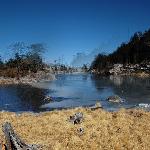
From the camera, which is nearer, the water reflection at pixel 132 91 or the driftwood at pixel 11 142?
the driftwood at pixel 11 142

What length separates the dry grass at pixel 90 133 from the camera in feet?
70.8

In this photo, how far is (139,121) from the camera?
2923 cm

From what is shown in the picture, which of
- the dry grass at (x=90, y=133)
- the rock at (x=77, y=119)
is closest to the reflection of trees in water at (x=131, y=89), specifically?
the dry grass at (x=90, y=133)

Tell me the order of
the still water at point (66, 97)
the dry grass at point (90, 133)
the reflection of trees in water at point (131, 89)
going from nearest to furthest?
the dry grass at point (90, 133), the still water at point (66, 97), the reflection of trees in water at point (131, 89)

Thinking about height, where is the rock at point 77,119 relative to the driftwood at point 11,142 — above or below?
below

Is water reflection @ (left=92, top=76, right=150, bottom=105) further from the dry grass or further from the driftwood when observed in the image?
the driftwood

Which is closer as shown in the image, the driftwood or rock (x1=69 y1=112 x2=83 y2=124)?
the driftwood

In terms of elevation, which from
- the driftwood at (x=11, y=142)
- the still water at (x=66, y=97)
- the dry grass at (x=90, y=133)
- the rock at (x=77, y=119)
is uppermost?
the driftwood at (x=11, y=142)

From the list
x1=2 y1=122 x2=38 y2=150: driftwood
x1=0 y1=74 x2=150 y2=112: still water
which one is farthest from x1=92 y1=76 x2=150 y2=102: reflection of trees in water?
x1=2 y1=122 x2=38 y2=150: driftwood

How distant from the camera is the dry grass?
21.6 meters

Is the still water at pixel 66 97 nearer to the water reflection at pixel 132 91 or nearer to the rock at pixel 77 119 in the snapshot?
the water reflection at pixel 132 91

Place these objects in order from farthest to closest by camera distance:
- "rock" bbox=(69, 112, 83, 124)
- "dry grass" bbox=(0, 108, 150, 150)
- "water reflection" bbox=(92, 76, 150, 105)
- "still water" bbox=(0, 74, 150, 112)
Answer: "water reflection" bbox=(92, 76, 150, 105) < "still water" bbox=(0, 74, 150, 112) < "rock" bbox=(69, 112, 83, 124) < "dry grass" bbox=(0, 108, 150, 150)

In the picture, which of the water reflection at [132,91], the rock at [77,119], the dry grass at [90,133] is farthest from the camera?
the water reflection at [132,91]

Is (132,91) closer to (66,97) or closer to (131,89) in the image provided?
(131,89)
